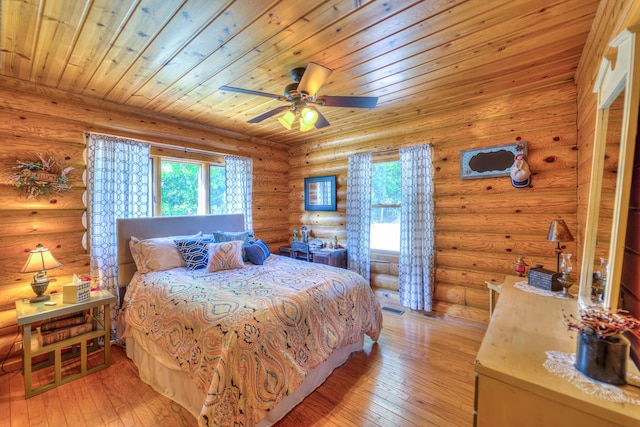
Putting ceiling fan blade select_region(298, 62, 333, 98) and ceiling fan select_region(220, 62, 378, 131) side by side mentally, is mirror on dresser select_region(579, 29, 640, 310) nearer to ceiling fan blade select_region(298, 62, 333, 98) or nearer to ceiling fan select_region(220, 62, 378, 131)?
ceiling fan select_region(220, 62, 378, 131)

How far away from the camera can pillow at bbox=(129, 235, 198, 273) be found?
2893 millimetres

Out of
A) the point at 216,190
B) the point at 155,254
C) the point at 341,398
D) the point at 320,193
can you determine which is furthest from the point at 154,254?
the point at 320,193

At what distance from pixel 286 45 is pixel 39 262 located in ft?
8.95

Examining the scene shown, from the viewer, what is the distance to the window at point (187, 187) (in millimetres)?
3615

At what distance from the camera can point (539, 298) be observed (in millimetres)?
1908

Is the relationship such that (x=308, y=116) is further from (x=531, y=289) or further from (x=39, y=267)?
(x=39, y=267)

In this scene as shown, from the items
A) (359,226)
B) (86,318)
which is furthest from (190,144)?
(359,226)

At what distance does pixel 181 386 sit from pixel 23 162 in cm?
258

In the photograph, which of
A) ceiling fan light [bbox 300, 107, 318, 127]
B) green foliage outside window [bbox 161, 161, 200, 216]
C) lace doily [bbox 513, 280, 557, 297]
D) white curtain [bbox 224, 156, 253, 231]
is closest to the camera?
lace doily [bbox 513, 280, 557, 297]

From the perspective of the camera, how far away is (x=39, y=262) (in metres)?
2.33

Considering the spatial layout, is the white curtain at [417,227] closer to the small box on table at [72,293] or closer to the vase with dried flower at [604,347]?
the vase with dried flower at [604,347]

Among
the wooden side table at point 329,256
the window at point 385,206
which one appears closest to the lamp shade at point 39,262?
the wooden side table at point 329,256

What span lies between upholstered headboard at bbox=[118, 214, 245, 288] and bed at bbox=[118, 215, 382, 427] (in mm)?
14

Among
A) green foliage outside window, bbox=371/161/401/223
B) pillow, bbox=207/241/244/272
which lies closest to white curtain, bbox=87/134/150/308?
pillow, bbox=207/241/244/272
